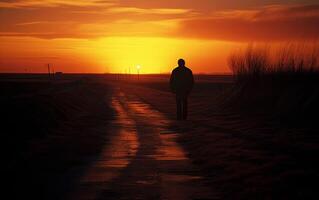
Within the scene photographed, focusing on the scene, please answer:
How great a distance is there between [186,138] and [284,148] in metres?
4.47

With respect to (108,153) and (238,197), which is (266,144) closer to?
(108,153)

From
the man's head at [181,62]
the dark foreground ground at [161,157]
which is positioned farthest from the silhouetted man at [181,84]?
the dark foreground ground at [161,157]

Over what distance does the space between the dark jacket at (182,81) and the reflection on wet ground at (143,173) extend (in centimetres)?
584

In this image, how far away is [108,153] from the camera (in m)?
13.5

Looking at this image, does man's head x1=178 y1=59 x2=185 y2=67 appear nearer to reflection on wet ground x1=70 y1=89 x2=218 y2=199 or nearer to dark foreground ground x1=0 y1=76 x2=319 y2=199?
dark foreground ground x1=0 y1=76 x2=319 y2=199

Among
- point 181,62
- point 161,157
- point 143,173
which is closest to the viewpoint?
point 143,173

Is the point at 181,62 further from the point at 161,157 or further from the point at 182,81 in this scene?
the point at 161,157

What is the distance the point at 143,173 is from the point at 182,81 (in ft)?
41.3

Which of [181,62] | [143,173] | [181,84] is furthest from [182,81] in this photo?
[143,173]

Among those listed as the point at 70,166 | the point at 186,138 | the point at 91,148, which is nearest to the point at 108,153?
the point at 91,148

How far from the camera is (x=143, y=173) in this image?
415 inches

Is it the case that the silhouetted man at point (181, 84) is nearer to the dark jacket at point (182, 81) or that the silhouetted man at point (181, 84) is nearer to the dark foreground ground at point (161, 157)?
the dark jacket at point (182, 81)

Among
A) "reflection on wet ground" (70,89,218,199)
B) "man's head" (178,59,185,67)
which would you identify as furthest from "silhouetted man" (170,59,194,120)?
"reflection on wet ground" (70,89,218,199)

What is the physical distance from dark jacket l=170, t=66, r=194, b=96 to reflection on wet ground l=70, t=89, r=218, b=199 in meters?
5.84
